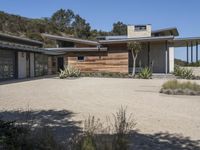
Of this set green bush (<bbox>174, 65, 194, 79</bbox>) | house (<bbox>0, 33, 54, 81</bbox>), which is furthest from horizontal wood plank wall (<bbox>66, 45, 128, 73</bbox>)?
green bush (<bbox>174, 65, 194, 79</bbox>)

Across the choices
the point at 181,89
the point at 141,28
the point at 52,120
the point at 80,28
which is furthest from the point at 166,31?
the point at 80,28

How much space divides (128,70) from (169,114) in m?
22.6

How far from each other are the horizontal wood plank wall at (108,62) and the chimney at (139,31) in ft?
13.4

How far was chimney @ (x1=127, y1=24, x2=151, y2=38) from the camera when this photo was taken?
1460 inches

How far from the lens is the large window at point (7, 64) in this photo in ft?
90.4

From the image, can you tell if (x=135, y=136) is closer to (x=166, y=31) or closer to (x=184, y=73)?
(x=184, y=73)

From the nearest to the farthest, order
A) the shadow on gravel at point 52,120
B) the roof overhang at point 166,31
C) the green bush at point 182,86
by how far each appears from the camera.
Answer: the shadow on gravel at point 52,120, the green bush at point 182,86, the roof overhang at point 166,31

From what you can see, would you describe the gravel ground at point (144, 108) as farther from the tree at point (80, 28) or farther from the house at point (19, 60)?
the tree at point (80, 28)

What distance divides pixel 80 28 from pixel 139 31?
40755 millimetres

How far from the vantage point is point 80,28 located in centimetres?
7688

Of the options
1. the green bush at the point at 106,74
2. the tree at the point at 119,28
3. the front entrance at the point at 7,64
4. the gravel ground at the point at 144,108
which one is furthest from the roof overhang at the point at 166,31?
the tree at the point at 119,28

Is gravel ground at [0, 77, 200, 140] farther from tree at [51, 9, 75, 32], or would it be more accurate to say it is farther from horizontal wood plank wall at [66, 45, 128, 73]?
tree at [51, 9, 75, 32]

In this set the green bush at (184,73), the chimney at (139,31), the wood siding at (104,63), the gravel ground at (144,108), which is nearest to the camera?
the gravel ground at (144,108)

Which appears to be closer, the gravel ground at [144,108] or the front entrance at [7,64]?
Answer: the gravel ground at [144,108]
